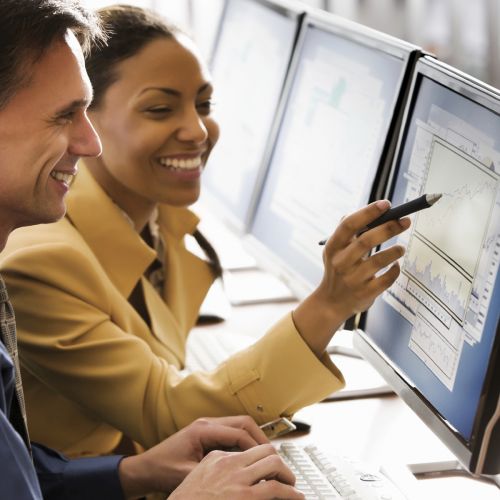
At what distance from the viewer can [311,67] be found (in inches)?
69.8

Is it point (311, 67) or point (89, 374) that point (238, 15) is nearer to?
point (311, 67)

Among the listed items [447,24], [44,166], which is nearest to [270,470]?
[44,166]

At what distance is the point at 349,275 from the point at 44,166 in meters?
0.42

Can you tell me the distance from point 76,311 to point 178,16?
107 inches

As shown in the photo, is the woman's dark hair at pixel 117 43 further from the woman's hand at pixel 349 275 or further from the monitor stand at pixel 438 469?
the monitor stand at pixel 438 469

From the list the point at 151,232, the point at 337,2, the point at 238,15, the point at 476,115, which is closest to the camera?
the point at 476,115

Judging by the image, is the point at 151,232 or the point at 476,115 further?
the point at 151,232

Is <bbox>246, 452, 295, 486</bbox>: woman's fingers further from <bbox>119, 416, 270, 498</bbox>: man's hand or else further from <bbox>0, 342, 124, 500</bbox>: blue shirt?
<bbox>0, 342, 124, 500</bbox>: blue shirt

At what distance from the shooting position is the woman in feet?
4.40

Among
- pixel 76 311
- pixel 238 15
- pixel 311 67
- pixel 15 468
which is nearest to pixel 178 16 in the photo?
pixel 238 15

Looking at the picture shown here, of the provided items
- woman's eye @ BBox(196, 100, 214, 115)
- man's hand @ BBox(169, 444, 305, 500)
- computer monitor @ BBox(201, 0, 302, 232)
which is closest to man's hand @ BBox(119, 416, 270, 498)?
man's hand @ BBox(169, 444, 305, 500)

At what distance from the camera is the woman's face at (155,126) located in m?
1.52

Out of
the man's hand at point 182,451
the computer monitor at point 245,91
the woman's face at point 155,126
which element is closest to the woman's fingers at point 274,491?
the man's hand at point 182,451

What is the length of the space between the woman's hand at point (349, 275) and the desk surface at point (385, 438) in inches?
6.3
